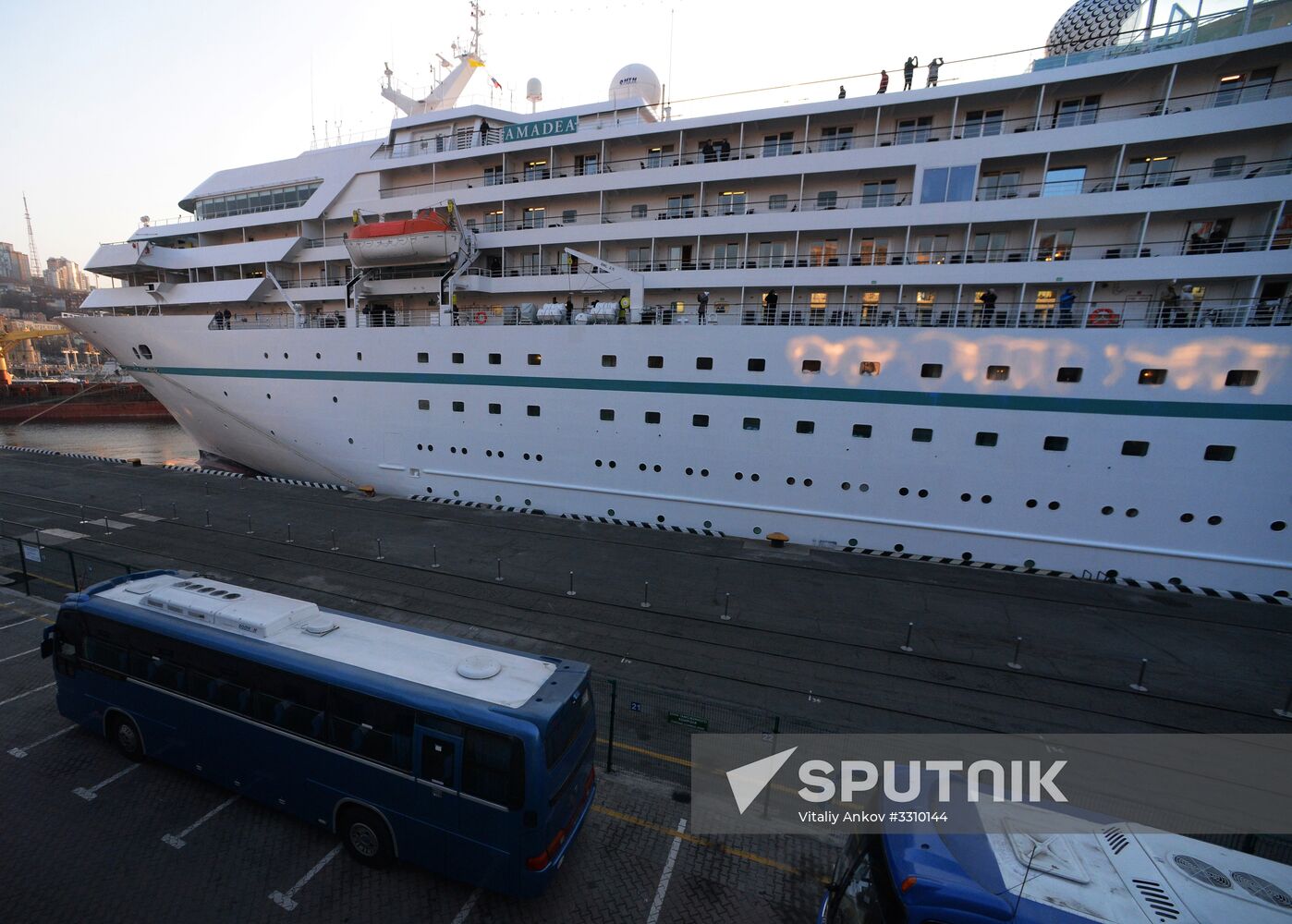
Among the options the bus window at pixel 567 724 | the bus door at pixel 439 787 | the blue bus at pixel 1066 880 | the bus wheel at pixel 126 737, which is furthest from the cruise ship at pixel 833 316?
the bus door at pixel 439 787

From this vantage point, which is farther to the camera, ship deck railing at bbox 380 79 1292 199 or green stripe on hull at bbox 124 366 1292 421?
ship deck railing at bbox 380 79 1292 199

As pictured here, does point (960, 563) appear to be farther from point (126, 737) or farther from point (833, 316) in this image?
point (126, 737)

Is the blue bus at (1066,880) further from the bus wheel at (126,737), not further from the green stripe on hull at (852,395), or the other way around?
the green stripe on hull at (852,395)

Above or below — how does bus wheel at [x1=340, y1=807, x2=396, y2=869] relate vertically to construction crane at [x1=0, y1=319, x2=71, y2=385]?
below

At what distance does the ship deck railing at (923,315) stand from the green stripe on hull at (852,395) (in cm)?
161

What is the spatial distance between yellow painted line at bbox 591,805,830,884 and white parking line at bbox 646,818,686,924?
57mm

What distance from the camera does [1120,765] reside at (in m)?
6.52

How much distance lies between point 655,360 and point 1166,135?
12.6 meters

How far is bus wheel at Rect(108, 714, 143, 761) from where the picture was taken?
5.81 meters

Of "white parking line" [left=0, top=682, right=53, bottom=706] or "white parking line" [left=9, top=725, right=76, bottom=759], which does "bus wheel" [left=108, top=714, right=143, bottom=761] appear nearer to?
"white parking line" [left=9, top=725, right=76, bottom=759]

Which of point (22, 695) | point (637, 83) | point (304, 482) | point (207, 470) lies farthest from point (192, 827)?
point (207, 470)

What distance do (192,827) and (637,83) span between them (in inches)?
824

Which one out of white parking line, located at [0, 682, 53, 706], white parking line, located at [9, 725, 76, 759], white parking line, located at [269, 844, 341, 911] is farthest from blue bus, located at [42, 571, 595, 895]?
white parking line, located at [0, 682, 53, 706]

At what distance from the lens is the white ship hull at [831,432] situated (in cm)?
1131
